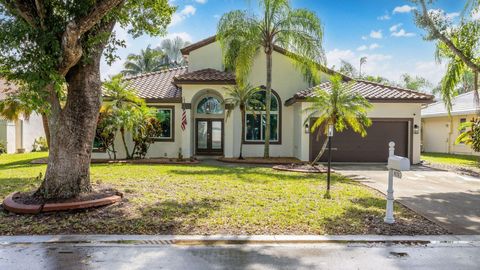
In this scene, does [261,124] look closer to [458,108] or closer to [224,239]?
[224,239]

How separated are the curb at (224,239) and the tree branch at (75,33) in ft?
10.7

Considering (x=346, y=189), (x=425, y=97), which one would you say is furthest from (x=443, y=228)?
(x=425, y=97)

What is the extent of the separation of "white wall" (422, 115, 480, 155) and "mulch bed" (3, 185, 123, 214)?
24.6m

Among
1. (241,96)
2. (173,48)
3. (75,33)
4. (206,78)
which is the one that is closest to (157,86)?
(206,78)

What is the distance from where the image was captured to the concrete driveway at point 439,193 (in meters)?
7.08

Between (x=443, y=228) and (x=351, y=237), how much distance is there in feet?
6.47

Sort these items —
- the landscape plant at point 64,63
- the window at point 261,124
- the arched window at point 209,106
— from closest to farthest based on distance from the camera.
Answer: the landscape plant at point 64,63
the window at point 261,124
the arched window at point 209,106

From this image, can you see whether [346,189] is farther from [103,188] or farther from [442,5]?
[442,5]

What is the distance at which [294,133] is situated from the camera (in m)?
19.9

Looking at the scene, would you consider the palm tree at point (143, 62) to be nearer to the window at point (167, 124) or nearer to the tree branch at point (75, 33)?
the window at point (167, 124)

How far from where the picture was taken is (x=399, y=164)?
637 cm

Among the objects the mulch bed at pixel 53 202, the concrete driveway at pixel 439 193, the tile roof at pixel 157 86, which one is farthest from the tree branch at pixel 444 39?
the tile roof at pixel 157 86

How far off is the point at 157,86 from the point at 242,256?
16937 millimetres

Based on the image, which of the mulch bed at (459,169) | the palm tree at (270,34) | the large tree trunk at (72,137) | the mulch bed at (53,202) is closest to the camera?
the mulch bed at (53,202)
